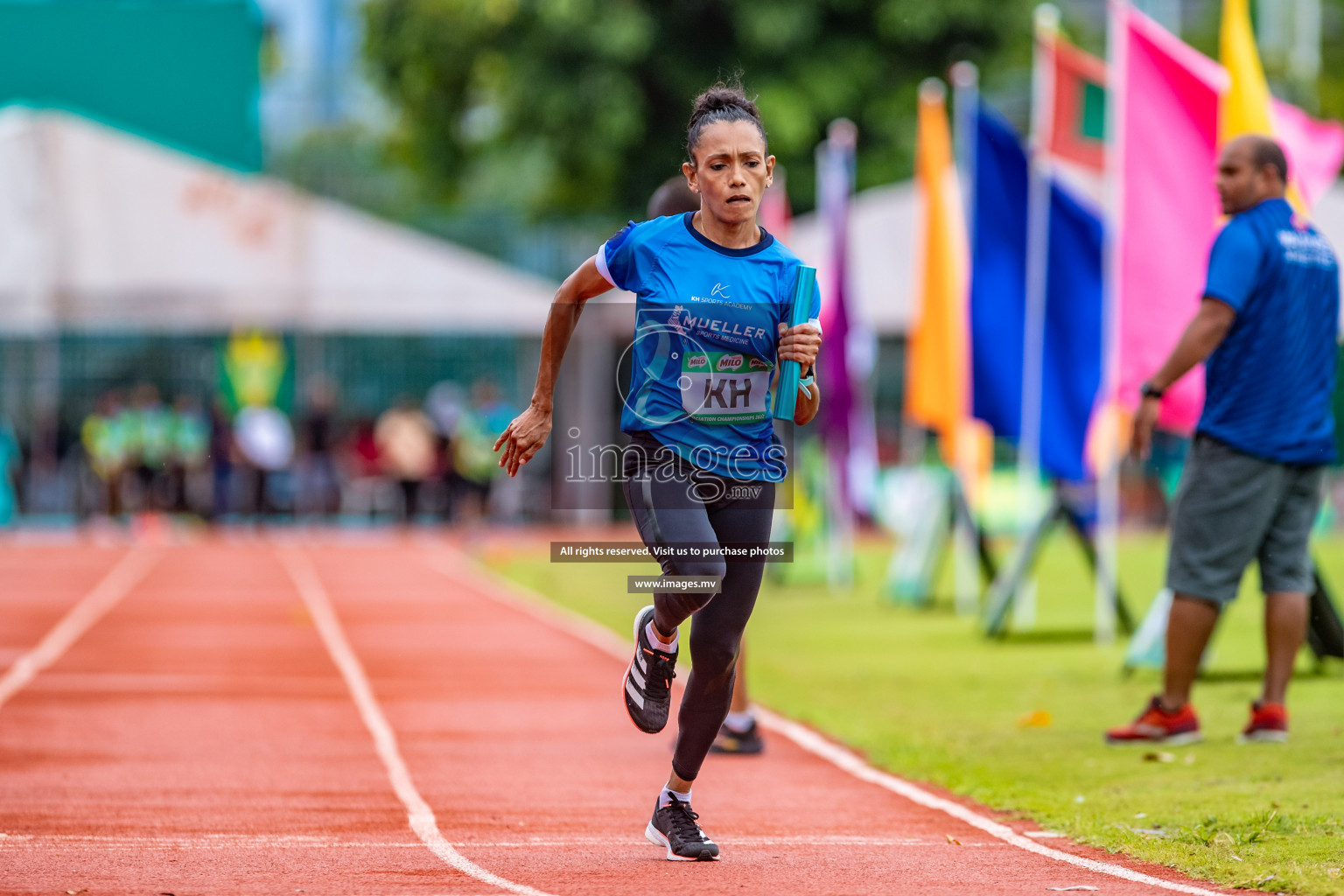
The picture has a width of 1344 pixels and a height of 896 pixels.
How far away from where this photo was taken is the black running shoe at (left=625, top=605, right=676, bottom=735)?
17.9ft

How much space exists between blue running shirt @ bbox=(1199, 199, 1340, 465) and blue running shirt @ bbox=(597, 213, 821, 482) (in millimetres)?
2910

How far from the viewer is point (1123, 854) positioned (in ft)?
18.3

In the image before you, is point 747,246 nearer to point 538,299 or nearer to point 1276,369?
point 1276,369

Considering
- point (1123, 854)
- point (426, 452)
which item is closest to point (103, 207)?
point (426, 452)

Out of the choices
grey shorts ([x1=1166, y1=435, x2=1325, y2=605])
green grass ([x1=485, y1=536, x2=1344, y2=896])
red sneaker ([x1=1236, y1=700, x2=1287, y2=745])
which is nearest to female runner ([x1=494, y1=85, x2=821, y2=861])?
green grass ([x1=485, y1=536, x2=1344, y2=896])

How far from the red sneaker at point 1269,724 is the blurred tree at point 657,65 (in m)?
24.1

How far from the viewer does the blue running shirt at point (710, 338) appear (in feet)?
17.4

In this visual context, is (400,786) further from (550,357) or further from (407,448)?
(407,448)

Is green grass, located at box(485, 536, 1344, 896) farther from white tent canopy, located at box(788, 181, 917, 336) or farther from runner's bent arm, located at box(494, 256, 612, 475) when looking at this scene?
white tent canopy, located at box(788, 181, 917, 336)

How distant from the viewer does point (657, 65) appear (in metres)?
32.0

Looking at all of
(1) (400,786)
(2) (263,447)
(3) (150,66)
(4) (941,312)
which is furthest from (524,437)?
(3) (150,66)

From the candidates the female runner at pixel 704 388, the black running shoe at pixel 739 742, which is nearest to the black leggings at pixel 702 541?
the female runner at pixel 704 388

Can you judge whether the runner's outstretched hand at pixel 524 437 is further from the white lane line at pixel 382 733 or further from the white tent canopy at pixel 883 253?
the white tent canopy at pixel 883 253

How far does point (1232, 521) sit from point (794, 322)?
3065mm
